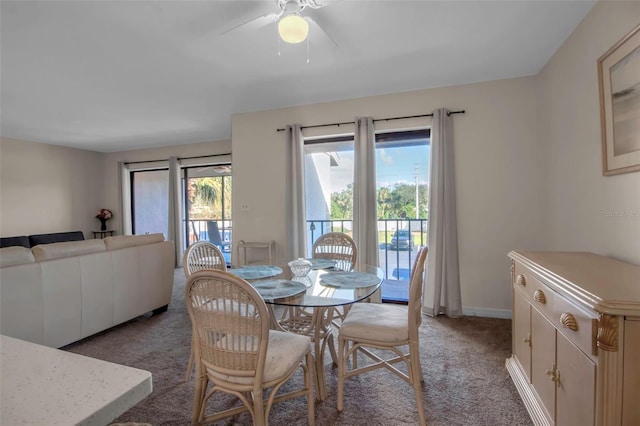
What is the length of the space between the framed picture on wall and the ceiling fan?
1.75 m

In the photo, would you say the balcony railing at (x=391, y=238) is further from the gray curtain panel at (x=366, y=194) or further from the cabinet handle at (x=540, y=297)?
the cabinet handle at (x=540, y=297)

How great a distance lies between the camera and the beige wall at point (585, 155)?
62.8 inches

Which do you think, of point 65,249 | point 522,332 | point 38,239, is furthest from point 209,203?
point 522,332

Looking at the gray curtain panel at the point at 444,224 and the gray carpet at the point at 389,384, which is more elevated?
the gray curtain panel at the point at 444,224

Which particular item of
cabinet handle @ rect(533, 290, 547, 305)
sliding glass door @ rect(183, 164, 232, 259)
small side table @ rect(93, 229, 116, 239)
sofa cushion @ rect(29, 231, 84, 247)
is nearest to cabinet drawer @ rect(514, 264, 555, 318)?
cabinet handle @ rect(533, 290, 547, 305)

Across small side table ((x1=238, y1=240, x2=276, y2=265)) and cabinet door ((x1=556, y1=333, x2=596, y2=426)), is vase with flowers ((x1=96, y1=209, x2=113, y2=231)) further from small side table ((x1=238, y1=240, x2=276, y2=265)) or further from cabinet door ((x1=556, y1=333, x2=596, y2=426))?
cabinet door ((x1=556, y1=333, x2=596, y2=426))

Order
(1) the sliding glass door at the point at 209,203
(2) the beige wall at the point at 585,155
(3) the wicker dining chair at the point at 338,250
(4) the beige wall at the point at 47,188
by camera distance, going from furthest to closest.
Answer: (1) the sliding glass door at the point at 209,203 < (4) the beige wall at the point at 47,188 < (3) the wicker dining chair at the point at 338,250 < (2) the beige wall at the point at 585,155

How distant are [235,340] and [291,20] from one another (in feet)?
5.79

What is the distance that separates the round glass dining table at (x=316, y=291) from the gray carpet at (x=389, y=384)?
Answer: 0.78ft

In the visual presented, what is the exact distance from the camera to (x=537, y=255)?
1.74 m

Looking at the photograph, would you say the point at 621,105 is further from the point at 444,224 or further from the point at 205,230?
the point at 205,230


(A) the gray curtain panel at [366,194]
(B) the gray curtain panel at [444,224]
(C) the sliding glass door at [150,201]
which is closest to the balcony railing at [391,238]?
(A) the gray curtain panel at [366,194]

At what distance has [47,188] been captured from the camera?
5.37m

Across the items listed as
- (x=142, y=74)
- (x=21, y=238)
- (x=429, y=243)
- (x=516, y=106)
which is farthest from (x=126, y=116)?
(x=516, y=106)
